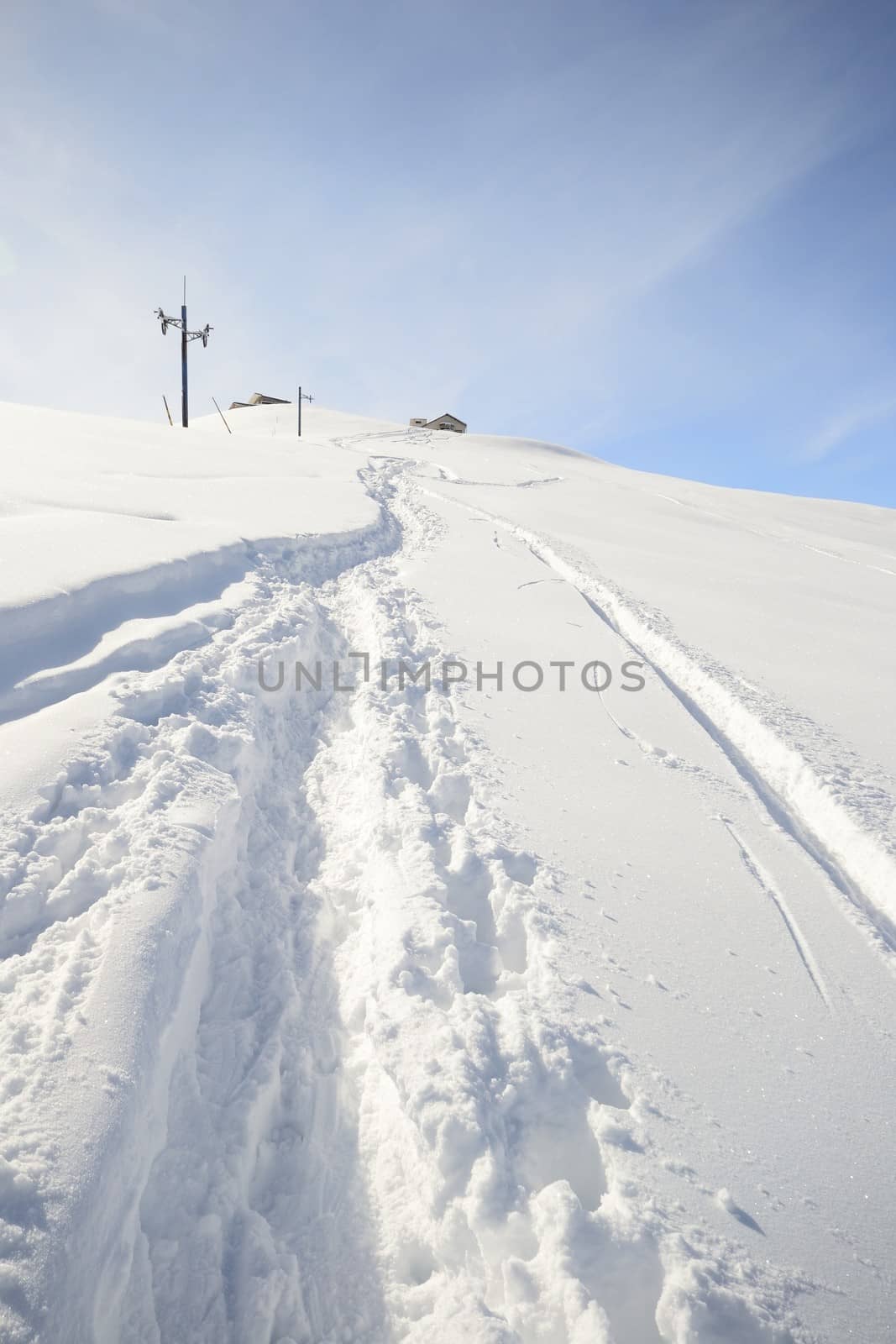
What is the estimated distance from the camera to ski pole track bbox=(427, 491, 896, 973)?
3756mm

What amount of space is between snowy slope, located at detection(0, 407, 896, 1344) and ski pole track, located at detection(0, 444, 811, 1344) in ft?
0.04

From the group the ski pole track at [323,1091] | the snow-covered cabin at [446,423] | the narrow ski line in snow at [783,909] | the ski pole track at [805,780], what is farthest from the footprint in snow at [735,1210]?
the snow-covered cabin at [446,423]

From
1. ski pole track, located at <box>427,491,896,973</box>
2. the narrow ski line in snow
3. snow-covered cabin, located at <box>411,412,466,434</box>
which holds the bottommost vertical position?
the narrow ski line in snow

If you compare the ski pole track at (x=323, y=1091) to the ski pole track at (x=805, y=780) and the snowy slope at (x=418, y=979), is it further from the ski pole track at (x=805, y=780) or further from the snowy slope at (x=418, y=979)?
the ski pole track at (x=805, y=780)

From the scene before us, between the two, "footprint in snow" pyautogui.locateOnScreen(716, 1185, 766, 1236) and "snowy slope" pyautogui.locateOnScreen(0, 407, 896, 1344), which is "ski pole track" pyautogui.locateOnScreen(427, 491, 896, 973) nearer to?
"snowy slope" pyautogui.locateOnScreen(0, 407, 896, 1344)

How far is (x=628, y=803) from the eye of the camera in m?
4.28

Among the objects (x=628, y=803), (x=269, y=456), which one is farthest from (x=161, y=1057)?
(x=269, y=456)

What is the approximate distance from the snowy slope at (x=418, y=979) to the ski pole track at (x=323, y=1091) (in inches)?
0.5

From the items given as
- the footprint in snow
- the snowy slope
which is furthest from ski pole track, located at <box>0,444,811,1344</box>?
the footprint in snow

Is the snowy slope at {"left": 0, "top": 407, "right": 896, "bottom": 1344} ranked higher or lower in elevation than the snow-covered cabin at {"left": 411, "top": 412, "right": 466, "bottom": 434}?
lower

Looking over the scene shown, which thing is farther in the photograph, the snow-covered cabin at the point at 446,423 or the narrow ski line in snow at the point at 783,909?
the snow-covered cabin at the point at 446,423

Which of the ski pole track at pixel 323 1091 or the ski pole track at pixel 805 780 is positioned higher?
the ski pole track at pixel 805 780

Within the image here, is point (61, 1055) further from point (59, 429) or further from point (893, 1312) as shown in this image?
point (59, 429)

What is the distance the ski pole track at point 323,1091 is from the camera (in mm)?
1911
